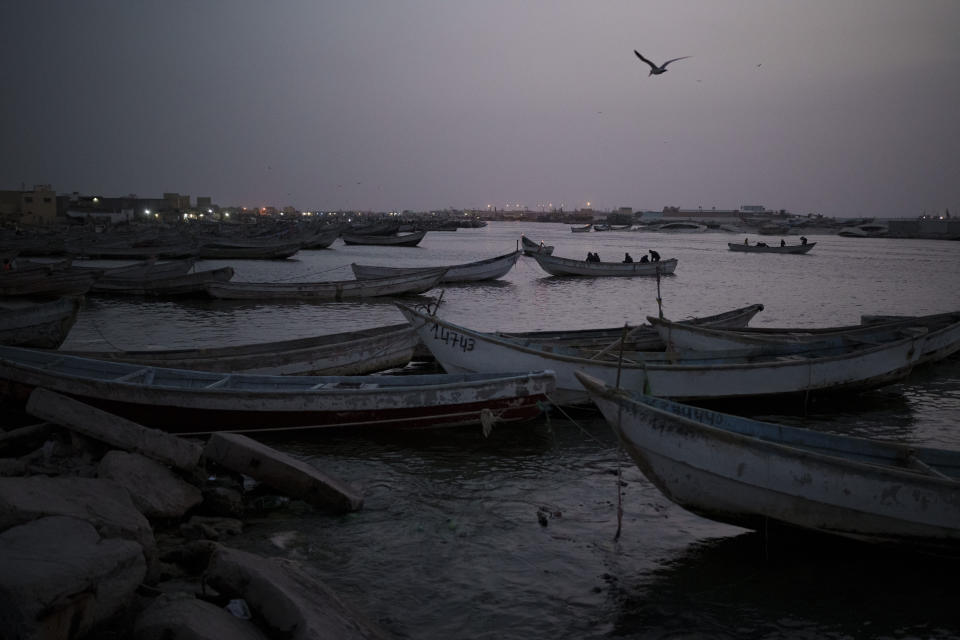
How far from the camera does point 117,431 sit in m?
6.51

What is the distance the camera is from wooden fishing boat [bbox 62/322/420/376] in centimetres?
1036

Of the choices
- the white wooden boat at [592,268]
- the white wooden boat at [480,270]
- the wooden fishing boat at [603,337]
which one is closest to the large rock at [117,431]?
the wooden fishing boat at [603,337]

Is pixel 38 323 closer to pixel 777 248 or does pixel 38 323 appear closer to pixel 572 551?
pixel 572 551

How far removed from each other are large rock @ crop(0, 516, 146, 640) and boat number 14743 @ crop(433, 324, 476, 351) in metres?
6.89

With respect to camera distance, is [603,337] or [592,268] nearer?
[603,337]

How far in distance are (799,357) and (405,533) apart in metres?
8.14

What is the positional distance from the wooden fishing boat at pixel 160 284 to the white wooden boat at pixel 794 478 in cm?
2080

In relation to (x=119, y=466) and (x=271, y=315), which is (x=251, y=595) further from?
(x=271, y=315)

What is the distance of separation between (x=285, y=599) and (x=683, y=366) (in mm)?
7411

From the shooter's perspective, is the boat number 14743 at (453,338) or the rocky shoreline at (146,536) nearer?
the rocky shoreline at (146,536)

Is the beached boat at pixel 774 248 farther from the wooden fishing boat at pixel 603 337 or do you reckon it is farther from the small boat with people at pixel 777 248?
the wooden fishing boat at pixel 603 337

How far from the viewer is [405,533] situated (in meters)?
6.46

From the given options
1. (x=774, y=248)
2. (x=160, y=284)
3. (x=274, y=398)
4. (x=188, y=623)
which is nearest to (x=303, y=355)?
(x=274, y=398)

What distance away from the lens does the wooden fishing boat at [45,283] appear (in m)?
20.9
